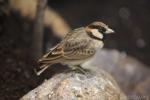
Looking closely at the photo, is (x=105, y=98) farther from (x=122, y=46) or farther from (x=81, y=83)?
(x=122, y=46)

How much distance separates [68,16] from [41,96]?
598 centimetres

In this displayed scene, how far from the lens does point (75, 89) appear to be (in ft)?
23.0

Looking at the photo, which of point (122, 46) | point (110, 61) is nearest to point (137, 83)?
point (110, 61)

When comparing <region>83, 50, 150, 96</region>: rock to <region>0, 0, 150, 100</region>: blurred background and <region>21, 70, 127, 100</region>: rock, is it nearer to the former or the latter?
<region>0, 0, 150, 100</region>: blurred background

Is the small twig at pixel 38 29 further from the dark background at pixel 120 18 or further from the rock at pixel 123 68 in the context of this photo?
the dark background at pixel 120 18

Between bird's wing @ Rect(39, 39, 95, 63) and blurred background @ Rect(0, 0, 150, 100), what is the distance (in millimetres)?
1158

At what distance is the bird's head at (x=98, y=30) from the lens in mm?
7137

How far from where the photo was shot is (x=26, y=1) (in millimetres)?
10711

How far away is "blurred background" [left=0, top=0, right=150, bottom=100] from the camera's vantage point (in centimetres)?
870

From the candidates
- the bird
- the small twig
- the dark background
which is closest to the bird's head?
the bird

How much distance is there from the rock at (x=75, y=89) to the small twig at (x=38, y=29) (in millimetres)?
1627

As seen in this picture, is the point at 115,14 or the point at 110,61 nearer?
the point at 110,61

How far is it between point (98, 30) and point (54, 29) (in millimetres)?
4036

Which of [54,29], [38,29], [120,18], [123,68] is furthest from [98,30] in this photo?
[120,18]
